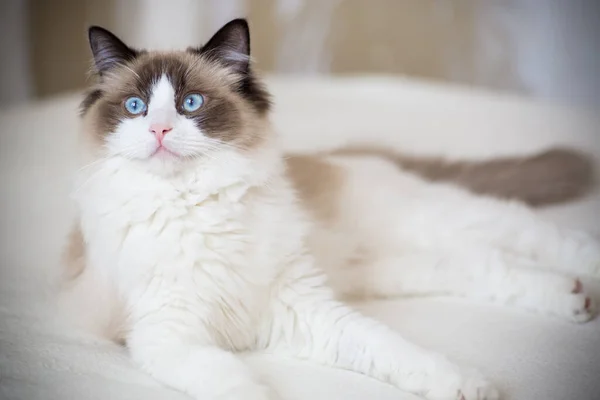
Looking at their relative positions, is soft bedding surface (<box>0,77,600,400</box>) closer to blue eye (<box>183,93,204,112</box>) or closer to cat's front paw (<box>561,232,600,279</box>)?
cat's front paw (<box>561,232,600,279</box>)

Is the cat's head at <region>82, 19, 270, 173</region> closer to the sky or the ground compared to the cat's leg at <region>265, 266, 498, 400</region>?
closer to the sky

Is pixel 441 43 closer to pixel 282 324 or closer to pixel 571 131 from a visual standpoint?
pixel 571 131

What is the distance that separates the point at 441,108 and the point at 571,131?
481 millimetres

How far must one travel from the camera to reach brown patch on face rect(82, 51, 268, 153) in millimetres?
1250

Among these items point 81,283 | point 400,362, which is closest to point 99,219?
point 81,283

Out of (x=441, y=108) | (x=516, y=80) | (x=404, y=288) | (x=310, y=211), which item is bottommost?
(x=404, y=288)

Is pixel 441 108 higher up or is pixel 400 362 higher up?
pixel 441 108

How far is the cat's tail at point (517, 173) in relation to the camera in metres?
1.93

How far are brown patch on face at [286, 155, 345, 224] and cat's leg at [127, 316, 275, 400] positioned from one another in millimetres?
629

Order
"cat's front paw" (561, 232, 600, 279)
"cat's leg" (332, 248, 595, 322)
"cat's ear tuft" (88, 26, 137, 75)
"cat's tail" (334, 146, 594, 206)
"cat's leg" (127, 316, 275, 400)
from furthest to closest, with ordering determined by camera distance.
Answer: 1. "cat's tail" (334, 146, 594, 206)
2. "cat's front paw" (561, 232, 600, 279)
3. "cat's leg" (332, 248, 595, 322)
4. "cat's ear tuft" (88, 26, 137, 75)
5. "cat's leg" (127, 316, 275, 400)

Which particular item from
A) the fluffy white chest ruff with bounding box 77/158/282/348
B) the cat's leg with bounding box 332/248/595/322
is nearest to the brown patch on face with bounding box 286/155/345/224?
the cat's leg with bounding box 332/248/595/322

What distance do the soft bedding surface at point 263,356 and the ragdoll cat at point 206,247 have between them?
0.06 metres

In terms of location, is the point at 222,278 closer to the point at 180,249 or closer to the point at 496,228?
the point at 180,249

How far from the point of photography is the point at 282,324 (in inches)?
51.8
